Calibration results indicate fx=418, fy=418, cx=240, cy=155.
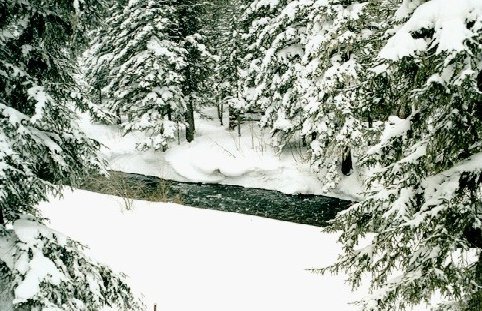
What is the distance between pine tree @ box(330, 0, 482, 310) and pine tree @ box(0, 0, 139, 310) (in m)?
3.36

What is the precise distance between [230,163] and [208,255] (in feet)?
43.2

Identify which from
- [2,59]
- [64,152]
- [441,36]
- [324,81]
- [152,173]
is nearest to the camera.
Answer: [441,36]

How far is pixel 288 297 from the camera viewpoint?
8.84 meters

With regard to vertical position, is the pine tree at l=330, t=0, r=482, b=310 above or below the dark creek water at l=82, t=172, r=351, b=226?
above

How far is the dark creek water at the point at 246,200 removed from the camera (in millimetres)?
17673

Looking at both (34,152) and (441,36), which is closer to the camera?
(441,36)

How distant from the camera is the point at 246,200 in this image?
67.1 ft

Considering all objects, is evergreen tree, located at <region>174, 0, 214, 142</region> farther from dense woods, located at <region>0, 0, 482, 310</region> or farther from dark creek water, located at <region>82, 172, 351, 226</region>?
dense woods, located at <region>0, 0, 482, 310</region>

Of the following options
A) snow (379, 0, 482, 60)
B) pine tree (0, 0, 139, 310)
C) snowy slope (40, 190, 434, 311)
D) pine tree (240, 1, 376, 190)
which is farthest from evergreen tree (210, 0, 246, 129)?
snow (379, 0, 482, 60)

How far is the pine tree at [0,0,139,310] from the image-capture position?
405 cm

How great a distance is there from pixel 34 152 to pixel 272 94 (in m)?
18.1

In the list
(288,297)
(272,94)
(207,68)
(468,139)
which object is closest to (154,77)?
(207,68)

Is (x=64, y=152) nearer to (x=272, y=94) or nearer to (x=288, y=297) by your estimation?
(x=288, y=297)

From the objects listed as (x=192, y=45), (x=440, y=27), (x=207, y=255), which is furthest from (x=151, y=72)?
(x=440, y=27)
